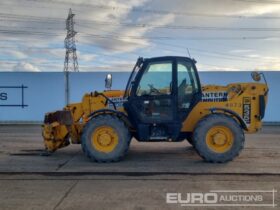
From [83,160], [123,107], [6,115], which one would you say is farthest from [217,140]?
[6,115]

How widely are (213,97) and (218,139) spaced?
109cm

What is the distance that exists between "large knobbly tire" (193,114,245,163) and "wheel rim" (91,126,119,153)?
1.83 meters

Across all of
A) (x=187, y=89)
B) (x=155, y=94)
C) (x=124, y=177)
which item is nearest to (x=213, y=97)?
(x=187, y=89)

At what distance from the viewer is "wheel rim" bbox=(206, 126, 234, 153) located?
33.8 feet

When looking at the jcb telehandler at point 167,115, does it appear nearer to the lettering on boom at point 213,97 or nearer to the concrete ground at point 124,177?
the lettering on boom at point 213,97

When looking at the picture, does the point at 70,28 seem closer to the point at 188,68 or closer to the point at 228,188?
the point at 188,68

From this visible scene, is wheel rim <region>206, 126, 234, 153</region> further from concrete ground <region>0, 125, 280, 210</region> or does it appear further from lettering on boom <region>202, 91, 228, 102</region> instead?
lettering on boom <region>202, 91, 228, 102</region>

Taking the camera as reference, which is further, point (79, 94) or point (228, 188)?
point (79, 94)

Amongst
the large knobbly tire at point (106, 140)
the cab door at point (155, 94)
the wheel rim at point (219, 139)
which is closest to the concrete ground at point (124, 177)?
the large knobbly tire at point (106, 140)

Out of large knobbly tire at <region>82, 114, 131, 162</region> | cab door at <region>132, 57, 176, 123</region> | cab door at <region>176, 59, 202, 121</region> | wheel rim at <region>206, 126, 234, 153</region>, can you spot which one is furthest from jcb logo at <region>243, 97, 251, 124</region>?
large knobbly tire at <region>82, 114, 131, 162</region>

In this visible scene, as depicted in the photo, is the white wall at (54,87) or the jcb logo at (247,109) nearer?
the jcb logo at (247,109)

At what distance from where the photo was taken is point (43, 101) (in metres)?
23.7

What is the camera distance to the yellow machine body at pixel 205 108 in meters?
10.8

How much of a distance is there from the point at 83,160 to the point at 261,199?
483 centimetres
